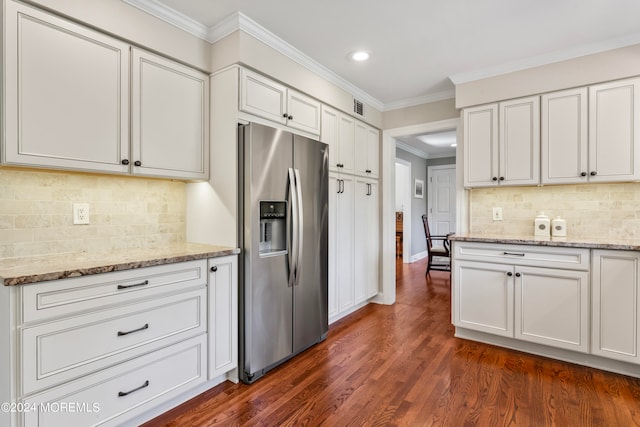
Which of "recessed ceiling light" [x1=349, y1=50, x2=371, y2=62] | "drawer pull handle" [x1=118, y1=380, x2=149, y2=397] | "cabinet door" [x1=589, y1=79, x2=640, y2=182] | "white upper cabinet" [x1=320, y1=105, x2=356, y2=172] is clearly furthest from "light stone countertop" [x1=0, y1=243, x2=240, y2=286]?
"cabinet door" [x1=589, y1=79, x2=640, y2=182]

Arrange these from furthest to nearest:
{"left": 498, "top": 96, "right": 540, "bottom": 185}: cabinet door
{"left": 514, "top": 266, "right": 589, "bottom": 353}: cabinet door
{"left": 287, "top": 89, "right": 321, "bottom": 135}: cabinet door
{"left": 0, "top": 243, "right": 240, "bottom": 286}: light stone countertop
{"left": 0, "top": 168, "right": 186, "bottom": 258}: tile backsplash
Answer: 1. {"left": 498, "top": 96, "right": 540, "bottom": 185}: cabinet door
2. {"left": 287, "top": 89, "right": 321, "bottom": 135}: cabinet door
3. {"left": 514, "top": 266, "right": 589, "bottom": 353}: cabinet door
4. {"left": 0, "top": 168, "right": 186, "bottom": 258}: tile backsplash
5. {"left": 0, "top": 243, "right": 240, "bottom": 286}: light stone countertop

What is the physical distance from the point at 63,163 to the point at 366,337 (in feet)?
8.37

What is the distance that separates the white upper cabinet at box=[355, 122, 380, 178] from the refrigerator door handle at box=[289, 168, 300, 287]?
4.05 feet

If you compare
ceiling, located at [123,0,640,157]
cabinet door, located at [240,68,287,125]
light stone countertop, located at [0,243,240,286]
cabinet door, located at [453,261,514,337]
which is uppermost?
ceiling, located at [123,0,640,157]

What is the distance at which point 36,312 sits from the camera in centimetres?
132

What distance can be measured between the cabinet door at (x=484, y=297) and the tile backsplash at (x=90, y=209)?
2369 millimetres

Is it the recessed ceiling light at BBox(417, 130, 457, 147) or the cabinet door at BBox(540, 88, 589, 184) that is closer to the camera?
the cabinet door at BBox(540, 88, 589, 184)

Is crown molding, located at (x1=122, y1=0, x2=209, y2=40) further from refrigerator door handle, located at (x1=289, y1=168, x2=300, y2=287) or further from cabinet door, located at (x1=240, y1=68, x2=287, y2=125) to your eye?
refrigerator door handle, located at (x1=289, y1=168, x2=300, y2=287)

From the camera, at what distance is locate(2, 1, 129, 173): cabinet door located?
1.52m

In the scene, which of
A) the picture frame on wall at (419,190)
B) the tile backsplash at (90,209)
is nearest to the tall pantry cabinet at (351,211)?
the tile backsplash at (90,209)

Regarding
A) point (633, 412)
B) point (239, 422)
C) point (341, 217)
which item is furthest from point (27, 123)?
point (633, 412)

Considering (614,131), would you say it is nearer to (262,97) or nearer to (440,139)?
(262,97)

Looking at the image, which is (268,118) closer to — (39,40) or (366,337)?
(39,40)

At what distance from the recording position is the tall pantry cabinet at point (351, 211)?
3.10 meters
